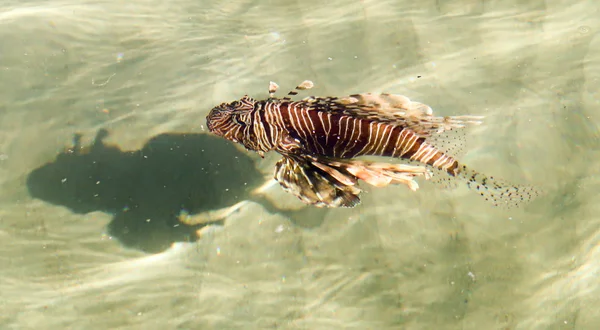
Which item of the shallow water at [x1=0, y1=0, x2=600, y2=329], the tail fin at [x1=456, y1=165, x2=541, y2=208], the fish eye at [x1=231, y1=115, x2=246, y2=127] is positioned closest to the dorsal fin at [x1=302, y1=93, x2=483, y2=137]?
the fish eye at [x1=231, y1=115, x2=246, y2=127]

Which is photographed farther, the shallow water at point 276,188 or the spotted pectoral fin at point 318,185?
the shallow water at point 276,188

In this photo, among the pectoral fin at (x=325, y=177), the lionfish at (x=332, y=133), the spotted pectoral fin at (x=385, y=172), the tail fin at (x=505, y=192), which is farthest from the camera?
the tail fin at (x=505, y=192)

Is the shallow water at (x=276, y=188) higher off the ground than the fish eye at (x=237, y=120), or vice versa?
the fish eye at (x=237, y=120)

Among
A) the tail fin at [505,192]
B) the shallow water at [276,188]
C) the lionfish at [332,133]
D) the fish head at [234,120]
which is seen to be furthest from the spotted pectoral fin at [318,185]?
the tail fin at [505,192]

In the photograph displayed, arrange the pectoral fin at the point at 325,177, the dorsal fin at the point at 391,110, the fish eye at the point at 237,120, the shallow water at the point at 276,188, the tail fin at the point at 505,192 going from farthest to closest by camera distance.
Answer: the tail fin at the point at 505,192 → the shallow water at the point at 276,188 → the fish eye at the point at 237,120 → the dorsal fin at the point at 391,110 → the pectoral fin at the point at 325,177

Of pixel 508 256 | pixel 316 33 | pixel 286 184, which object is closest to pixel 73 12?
pixel 316 33

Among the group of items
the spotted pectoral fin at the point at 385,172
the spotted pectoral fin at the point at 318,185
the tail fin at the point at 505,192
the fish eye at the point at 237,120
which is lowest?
the tail fin at the point at 505,192

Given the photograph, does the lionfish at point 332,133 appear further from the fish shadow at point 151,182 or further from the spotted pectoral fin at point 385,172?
the fish shadow at point 151,182

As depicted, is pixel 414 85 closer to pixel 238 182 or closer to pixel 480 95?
pixel 480 95
